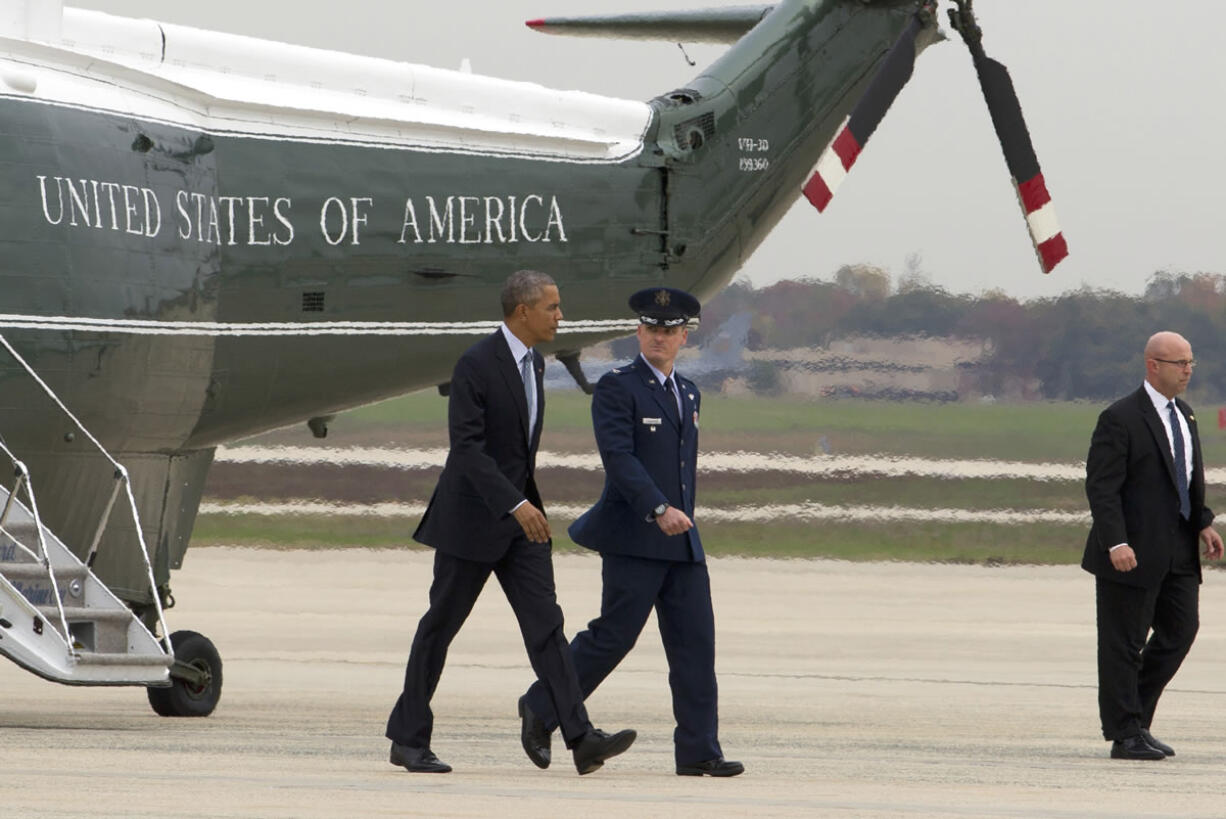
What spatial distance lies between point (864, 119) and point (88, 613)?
22.2 feet

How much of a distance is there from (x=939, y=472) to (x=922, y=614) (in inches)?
180

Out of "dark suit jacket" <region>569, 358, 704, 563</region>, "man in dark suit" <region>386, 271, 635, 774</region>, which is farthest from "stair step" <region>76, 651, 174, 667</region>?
"dark suit jacket" <region>569, 358, 704, 563</region>

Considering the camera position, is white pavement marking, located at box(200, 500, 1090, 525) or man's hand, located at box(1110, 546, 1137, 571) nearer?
man's hand, located at box(1110, 546, 1137, 571)

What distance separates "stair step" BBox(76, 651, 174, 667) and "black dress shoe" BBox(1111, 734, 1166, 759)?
458 cm

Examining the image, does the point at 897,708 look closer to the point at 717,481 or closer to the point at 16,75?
the point at 16,75

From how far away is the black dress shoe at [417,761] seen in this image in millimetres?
9484

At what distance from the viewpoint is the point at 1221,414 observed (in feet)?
92.8

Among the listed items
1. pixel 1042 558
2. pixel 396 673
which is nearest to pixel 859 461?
pixel 1042 558

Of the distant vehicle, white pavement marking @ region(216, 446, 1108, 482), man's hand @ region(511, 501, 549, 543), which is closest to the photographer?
man's hand @ region(511, 501, 549, 543)

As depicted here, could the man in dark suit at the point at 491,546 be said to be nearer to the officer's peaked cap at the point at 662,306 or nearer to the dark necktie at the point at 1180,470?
the officer's peaked cap at the point at 662,306

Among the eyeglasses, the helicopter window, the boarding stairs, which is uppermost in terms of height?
the helicopter window

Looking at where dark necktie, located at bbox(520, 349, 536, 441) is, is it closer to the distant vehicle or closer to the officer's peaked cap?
the officer's peaked cap

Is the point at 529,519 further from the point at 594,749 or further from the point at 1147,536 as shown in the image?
the point at 1147,536

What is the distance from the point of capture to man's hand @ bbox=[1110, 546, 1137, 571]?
35.7 ft
